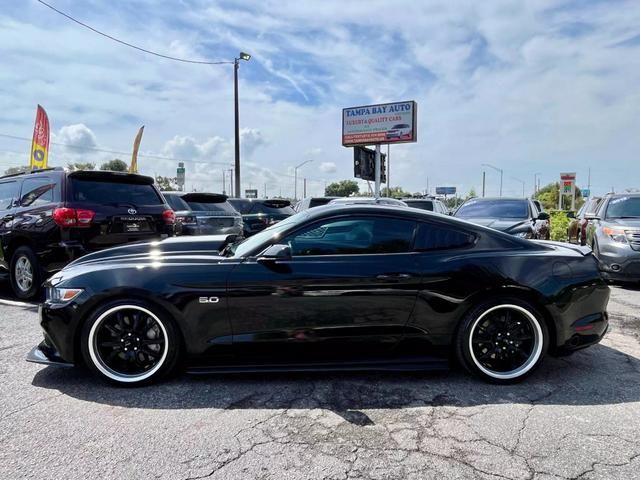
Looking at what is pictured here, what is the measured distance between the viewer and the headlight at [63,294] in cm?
331

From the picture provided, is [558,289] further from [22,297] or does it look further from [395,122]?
[395,122]

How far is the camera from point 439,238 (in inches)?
139

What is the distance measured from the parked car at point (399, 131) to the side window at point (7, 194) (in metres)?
20.2

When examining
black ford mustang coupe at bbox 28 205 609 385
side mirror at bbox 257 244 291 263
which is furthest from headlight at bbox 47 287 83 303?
side mirror at bbox 257 244 291 263

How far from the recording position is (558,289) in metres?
3.43

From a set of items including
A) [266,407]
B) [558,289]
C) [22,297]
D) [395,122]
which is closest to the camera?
[266,407]

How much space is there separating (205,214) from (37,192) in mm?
3415

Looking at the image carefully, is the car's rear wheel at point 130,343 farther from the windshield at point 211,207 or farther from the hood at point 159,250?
the windshield at point 211,207

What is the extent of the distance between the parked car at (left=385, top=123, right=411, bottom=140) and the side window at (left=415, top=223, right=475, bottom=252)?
21370 millimetres

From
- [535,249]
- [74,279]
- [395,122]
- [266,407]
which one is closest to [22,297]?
[74,279]

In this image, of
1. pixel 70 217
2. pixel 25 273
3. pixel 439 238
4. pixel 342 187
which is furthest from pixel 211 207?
pixel 342 187

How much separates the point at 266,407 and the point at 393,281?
126 cm

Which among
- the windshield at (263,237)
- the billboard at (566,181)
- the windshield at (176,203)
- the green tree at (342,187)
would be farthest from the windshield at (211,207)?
the green tree at (342,187)

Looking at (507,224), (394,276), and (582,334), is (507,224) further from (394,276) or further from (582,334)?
(394,276)
